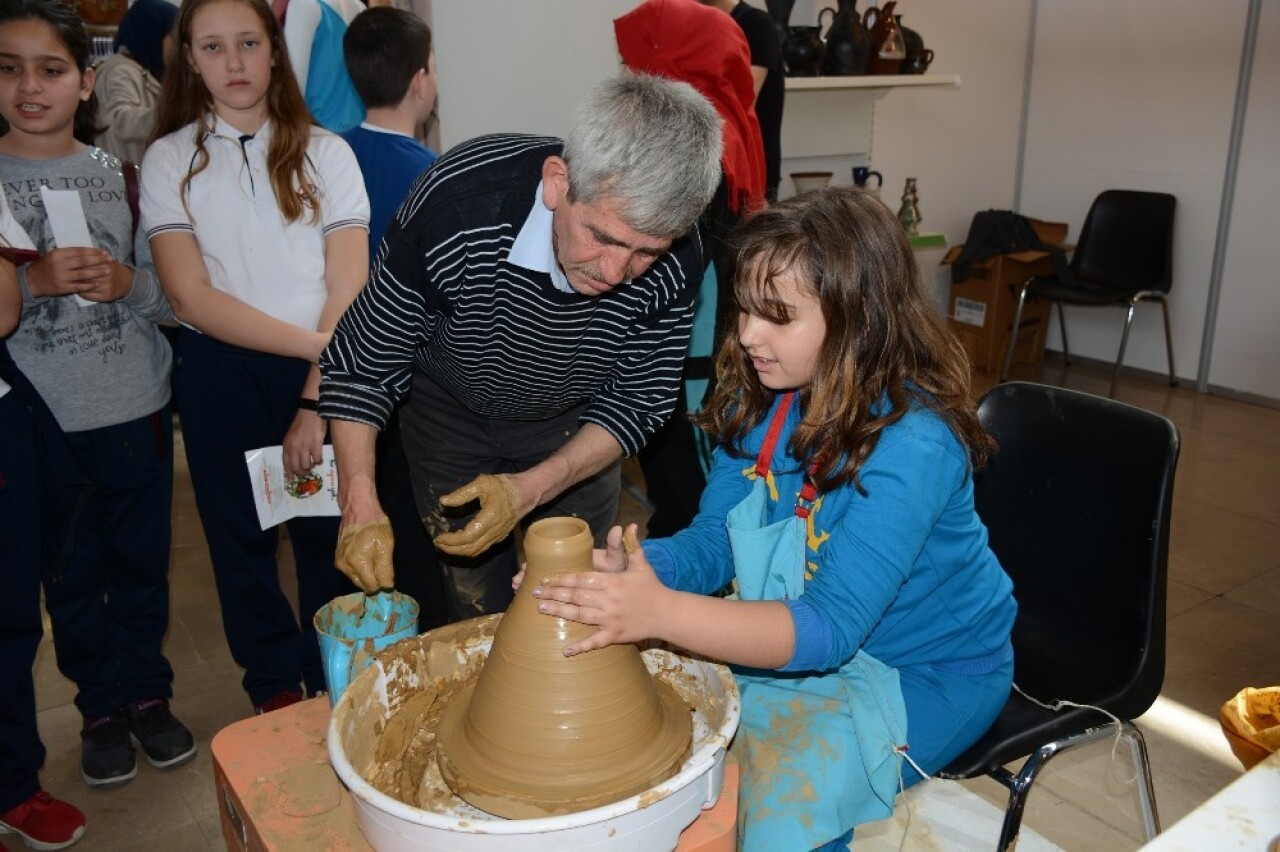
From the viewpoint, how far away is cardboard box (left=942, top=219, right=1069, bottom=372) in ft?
17.7

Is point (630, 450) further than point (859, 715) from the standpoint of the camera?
Yes

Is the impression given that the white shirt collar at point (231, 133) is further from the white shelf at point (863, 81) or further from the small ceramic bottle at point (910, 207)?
the small ceramic bottle at point (910, 207)

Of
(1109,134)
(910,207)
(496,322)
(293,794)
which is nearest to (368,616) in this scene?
(293,794)

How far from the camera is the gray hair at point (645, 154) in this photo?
4.43 ft

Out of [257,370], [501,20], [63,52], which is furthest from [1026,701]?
[501,20]

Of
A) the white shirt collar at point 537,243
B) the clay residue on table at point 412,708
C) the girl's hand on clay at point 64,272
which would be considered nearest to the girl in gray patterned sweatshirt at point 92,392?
the girl's hand on clay at point 64,272

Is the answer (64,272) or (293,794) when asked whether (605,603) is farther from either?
(64,272)

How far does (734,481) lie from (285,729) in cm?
75

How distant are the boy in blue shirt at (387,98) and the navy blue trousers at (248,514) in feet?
1.44

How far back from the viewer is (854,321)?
4.48 feet

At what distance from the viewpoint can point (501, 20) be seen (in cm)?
347

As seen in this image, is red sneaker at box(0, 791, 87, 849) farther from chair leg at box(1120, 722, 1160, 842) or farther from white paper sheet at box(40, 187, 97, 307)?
chair leg at box(1120, 722, 1160, 842)

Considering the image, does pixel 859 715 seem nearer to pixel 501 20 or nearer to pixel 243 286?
pixel 243 286

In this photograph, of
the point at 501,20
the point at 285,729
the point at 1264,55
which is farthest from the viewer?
the point at 1264,55
